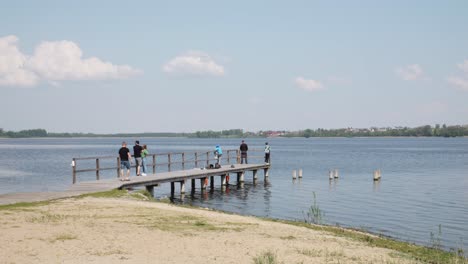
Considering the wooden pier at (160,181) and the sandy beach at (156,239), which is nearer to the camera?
the sandy beach at (156,239)

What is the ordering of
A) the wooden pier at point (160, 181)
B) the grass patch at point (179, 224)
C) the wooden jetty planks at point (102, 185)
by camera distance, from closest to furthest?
the grass patch at point (179, 224), the wooden jetty planks at point (102, 185), the wooden pier at point (160, 181)

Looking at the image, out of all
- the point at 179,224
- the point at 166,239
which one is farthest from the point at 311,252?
the point at 179,224

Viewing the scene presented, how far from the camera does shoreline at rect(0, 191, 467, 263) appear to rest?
11797 millimetres

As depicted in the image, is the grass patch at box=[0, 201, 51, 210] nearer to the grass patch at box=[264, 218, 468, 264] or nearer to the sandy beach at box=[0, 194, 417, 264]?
the sandy beach at box=[0, 194, 417, 264]

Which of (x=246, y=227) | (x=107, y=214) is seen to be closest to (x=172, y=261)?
(x=246, y=227)

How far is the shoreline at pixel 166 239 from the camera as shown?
1180 cm

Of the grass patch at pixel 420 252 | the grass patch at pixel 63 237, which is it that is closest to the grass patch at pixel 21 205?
the grass patch at pixel 63 237

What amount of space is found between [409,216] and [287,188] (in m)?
14.1

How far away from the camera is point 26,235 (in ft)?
44.1

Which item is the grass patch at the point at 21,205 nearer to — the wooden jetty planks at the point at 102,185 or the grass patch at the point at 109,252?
the wooden jetty planks at the point at 102,185

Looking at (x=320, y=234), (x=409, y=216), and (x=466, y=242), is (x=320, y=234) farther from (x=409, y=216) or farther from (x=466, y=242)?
(x=409, y=216)

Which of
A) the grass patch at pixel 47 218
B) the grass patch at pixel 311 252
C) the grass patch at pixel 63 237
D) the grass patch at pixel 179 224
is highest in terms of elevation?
the grass patch at pixel 47 218

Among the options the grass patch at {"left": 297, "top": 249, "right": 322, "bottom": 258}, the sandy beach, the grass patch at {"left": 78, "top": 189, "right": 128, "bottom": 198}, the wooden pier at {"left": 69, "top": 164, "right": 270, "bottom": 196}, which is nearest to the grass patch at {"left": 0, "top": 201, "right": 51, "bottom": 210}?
the sandy beach

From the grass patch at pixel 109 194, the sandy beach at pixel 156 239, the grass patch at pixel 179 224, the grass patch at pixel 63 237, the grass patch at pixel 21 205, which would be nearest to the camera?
the sandy beach at pixel 156 239
